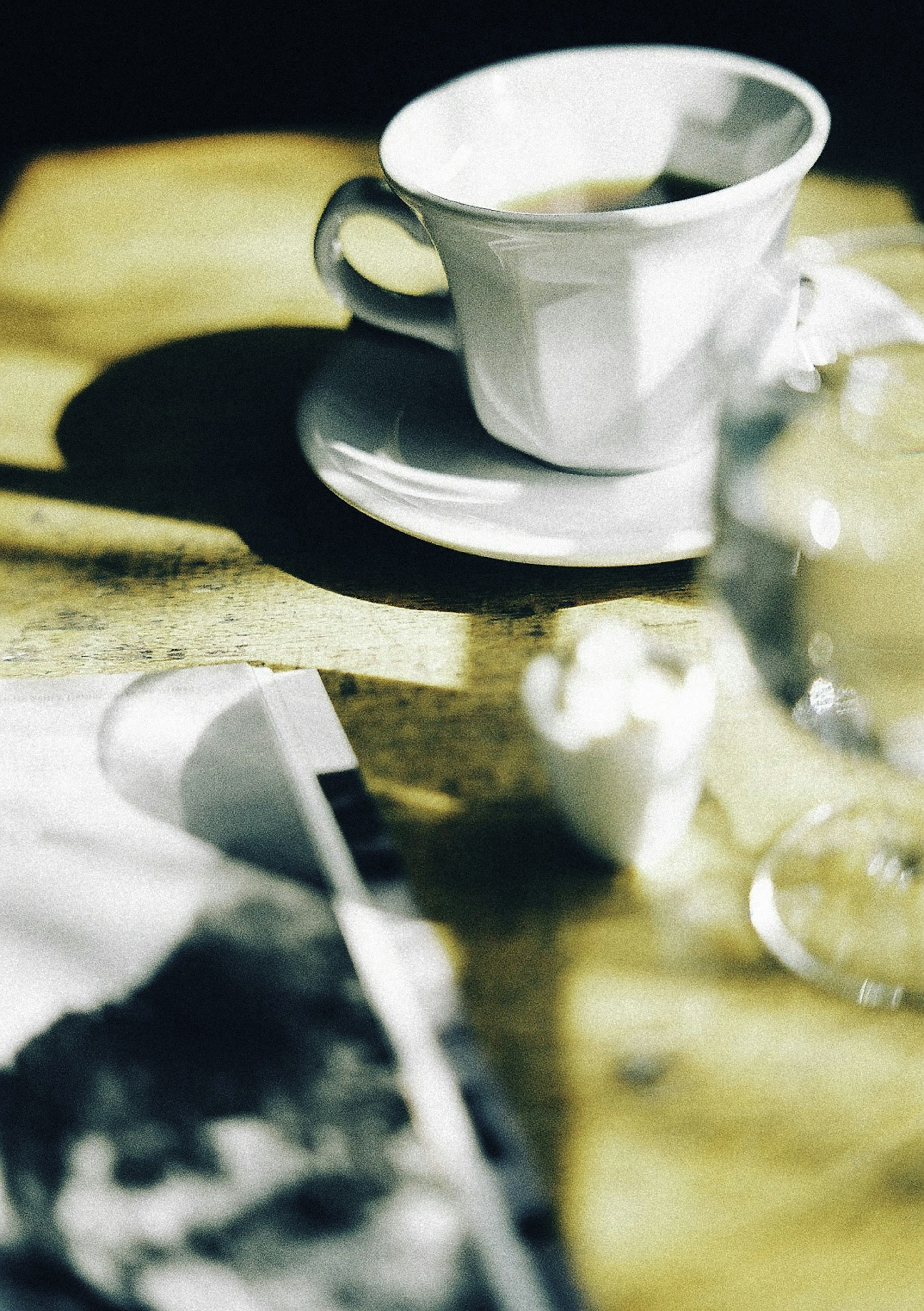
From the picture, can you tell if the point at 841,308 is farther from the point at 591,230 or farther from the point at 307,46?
the point at 307,46

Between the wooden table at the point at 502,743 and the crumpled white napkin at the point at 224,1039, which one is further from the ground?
the wooden table at the point at 502,743

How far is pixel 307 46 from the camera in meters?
1.29

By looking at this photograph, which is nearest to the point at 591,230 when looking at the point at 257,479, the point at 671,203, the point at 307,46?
the point at 671,203

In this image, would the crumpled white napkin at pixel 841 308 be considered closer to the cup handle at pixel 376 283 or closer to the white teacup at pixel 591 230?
the white teacup at pixel 591 230

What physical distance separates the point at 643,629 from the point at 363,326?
7.7 inches

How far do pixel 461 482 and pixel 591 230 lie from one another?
0.09m

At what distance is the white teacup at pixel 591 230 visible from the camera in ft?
1.03

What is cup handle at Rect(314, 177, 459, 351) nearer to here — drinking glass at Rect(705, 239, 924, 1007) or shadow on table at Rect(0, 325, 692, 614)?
shadow on table at Rect(0, 325, 692, 614)

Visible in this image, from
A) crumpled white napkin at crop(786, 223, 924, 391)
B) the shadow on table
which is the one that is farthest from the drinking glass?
the shadow on table

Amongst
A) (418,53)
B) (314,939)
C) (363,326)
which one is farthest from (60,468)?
(418,53)

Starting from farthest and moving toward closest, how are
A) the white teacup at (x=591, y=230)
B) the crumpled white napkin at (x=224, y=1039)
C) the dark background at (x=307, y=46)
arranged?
1. the dark background at (x=307, y=46)
2. the white teacup at (x=591, y=230)
3. the crumpled white napkin at (x=224, y=1039)

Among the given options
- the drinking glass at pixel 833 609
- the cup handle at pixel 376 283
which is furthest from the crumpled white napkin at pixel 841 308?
the cup handle at pixel 376 283

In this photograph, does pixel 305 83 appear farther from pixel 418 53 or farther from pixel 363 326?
pixel 363 326

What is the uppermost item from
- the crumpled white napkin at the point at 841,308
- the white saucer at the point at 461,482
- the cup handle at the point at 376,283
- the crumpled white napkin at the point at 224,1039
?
the crumpled white napkin at the point at 841,308
